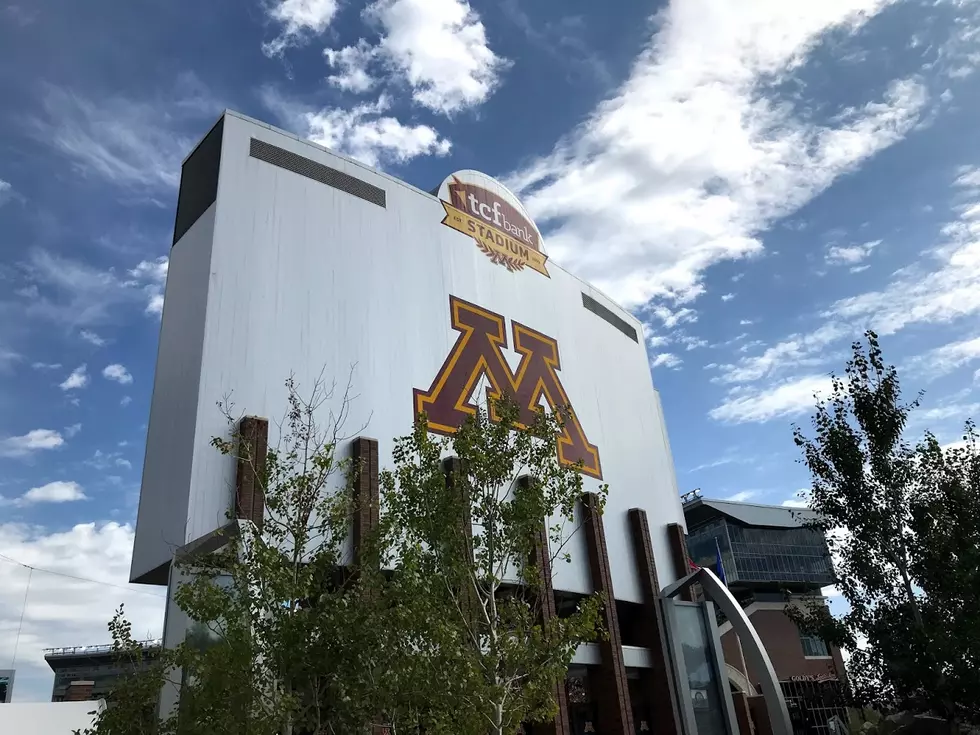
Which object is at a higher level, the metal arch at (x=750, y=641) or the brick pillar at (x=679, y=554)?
the brick pillar at (x=679, y=554)

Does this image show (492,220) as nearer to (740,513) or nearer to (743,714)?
(743,714)

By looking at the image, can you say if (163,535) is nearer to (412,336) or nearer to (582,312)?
(412,336)

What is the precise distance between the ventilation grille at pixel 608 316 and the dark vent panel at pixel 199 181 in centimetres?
1977

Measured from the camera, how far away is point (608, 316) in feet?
132

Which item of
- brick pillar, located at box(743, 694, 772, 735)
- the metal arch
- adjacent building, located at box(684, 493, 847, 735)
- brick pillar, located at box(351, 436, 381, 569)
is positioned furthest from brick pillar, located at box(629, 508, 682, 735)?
adjacent building, located at box(684, 493, 847, 735)

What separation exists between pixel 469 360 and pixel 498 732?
672 inches

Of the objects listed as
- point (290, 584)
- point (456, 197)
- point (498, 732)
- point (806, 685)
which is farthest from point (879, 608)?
point (806, 685)

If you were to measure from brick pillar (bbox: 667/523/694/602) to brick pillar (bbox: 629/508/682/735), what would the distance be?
2.03 meters

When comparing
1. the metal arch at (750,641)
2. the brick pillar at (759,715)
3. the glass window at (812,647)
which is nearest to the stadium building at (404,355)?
the metal arch at (750,641)

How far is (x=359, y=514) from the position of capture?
21.5m

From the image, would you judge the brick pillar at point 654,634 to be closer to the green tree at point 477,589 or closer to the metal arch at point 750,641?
the metal arch at point 750,641

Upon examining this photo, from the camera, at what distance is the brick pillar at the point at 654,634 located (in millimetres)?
30844

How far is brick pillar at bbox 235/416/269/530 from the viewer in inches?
775

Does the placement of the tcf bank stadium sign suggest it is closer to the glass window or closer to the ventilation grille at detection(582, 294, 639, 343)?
the ventilation grille at detection(582, 294, 639, 343)
